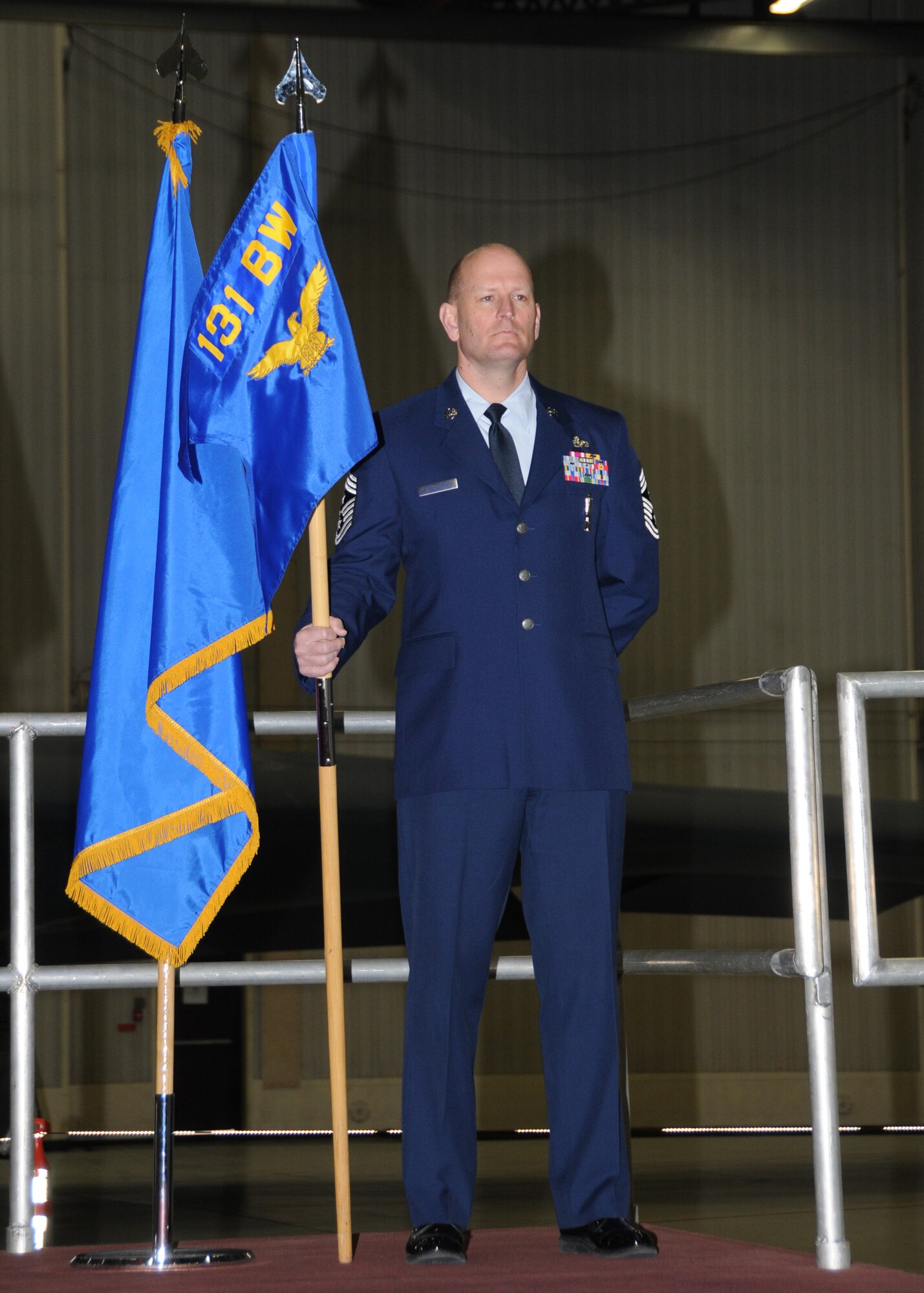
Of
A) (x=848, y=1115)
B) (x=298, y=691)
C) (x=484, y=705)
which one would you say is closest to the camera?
(x=484, y=705)

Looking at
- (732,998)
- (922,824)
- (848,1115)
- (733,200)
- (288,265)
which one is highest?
(733,200)

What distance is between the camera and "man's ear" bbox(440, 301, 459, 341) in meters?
2.28

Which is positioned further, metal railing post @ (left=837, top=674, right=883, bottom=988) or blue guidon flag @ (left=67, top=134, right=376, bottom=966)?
blue guidon flag @ (left=67, top=134, right=376, bottom=966)

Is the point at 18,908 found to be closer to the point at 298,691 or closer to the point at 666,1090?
the point at 298,691

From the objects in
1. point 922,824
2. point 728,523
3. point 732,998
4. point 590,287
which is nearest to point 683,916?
point 732,998

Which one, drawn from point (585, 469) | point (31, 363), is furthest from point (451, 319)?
point (31, 363)

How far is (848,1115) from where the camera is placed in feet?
31.9

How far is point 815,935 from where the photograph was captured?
6.75 ft

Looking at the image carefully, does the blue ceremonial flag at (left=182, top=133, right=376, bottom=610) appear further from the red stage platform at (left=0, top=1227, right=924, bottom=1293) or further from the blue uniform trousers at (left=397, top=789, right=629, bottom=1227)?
the red stage platform at (left=0, top=1227, right=924, bottom=1293)

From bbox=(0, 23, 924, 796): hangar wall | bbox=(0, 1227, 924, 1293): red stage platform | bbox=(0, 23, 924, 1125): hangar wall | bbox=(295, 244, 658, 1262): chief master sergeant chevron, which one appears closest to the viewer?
bbox=(0, 1227, 924, 1293): red stage platform

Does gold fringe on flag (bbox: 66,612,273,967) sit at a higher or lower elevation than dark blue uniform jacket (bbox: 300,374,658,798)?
lower

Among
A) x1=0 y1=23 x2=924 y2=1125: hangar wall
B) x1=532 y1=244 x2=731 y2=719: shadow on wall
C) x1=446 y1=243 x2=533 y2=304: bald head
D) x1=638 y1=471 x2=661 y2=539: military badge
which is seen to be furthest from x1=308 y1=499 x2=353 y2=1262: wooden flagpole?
x1=532 y1=244 x2=731 y2=719: shadow on wall

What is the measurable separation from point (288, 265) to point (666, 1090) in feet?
26.2

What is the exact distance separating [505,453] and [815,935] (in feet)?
2.69
